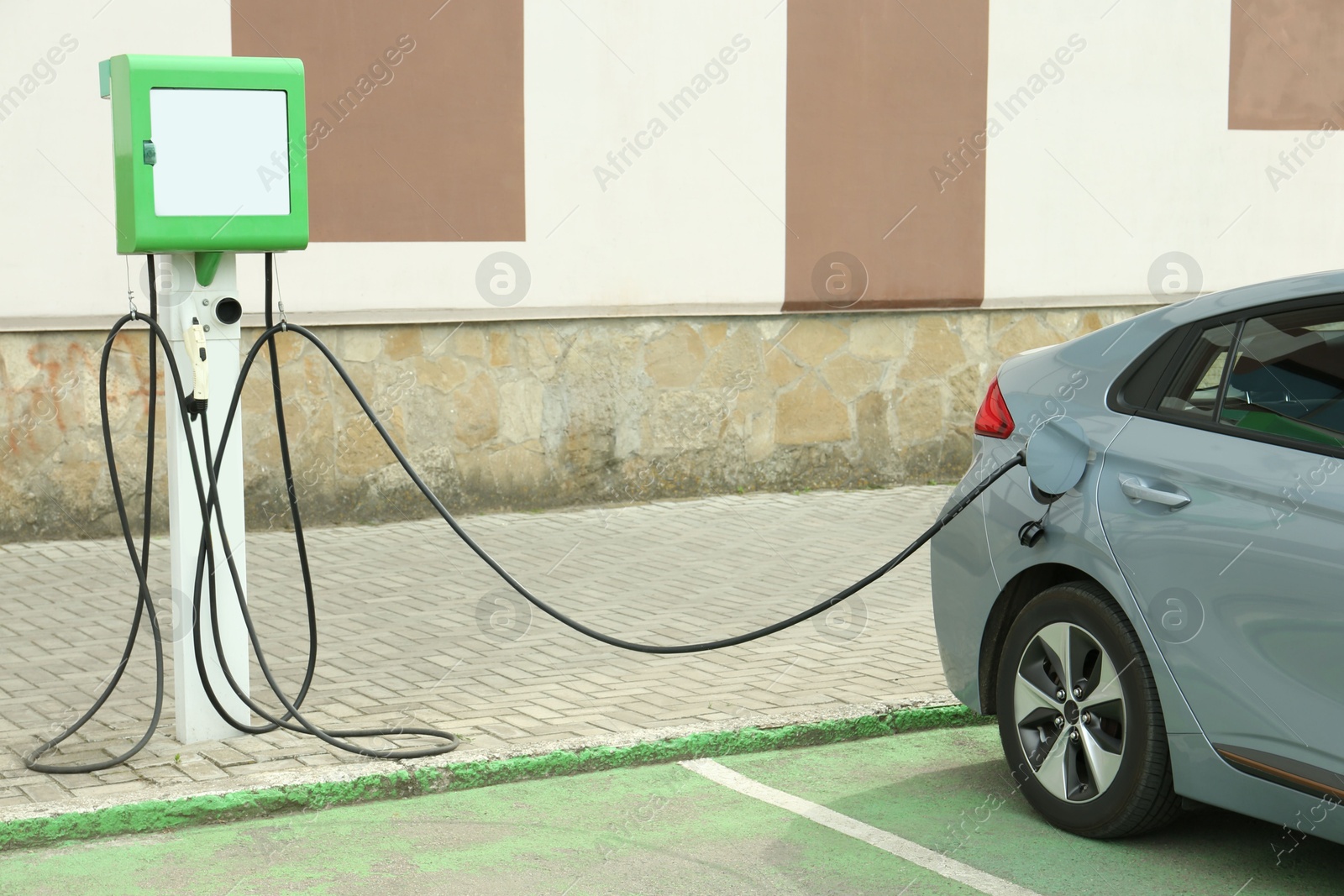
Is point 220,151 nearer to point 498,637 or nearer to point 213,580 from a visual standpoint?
point 213,580

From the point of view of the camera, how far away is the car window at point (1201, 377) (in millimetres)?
4465

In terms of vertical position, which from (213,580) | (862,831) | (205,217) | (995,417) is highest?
(205,217)

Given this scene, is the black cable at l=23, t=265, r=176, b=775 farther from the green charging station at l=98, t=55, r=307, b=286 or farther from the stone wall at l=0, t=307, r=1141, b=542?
the stone wall at l=0, t=307, r=1141, b=542

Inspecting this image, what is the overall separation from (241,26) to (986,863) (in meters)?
7.20

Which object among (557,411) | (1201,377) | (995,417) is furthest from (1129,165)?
(1201,377)

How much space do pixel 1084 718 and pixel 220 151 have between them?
127 inches

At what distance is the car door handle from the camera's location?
4.29 m

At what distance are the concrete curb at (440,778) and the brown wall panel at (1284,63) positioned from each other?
27.7ft

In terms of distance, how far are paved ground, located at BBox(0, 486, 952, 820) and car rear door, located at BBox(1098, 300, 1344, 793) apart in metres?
1.80

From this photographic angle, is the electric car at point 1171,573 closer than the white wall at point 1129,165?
Yes

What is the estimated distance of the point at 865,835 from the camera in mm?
4734

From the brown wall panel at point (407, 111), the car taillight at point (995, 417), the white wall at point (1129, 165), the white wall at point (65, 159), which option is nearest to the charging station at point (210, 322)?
the car taillight at point (995, 417)

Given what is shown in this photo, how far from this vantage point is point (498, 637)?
712cm

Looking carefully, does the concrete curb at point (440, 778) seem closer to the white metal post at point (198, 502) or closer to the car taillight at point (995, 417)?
the white metal post at point (198, 502)
